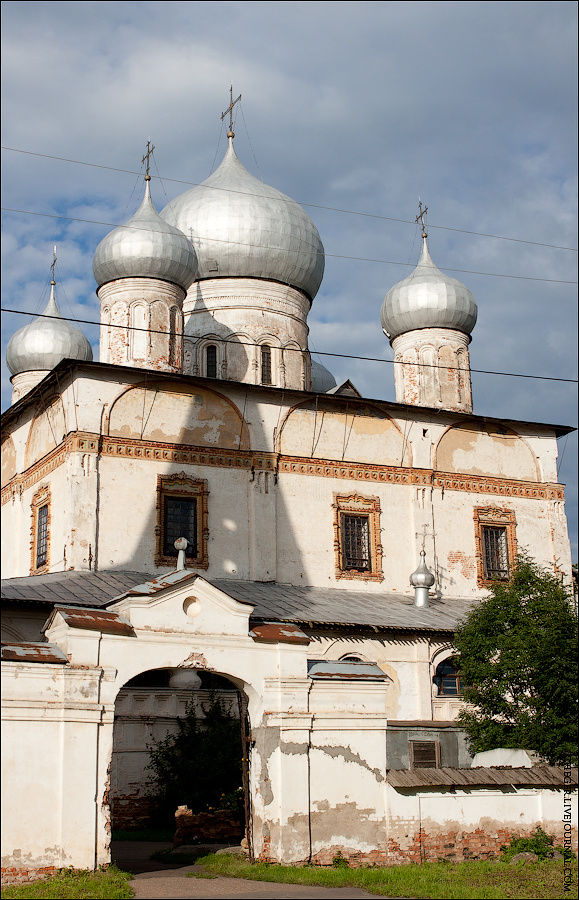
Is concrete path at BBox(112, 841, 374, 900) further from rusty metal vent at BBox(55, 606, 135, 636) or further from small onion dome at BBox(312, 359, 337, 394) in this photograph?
small onion dome at BBox(312, 359, 337, 394)

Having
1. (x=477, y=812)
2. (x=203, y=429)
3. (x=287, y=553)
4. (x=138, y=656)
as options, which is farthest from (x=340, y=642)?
(x=138, y=656)

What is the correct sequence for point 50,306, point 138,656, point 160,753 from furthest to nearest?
point 50,306 < point 160,753 < point 138,656

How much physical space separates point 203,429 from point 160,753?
5765mm

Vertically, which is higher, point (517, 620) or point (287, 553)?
point (287, 553)

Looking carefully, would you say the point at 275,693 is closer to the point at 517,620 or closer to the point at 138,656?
the point at 138,656

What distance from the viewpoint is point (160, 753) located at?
16500 millimetres

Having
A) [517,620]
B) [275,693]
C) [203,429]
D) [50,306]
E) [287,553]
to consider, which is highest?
[50,306]

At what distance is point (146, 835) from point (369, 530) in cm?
721

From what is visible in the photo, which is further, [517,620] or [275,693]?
[517,620]

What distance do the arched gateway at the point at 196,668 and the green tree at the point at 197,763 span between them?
12.3 feet

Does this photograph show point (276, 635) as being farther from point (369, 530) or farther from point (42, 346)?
point (42, 346)

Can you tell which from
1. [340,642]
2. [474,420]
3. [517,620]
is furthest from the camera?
[474,420]

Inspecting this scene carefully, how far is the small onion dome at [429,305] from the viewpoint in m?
24.0

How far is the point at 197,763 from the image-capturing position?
15938 mm
